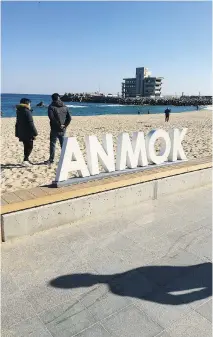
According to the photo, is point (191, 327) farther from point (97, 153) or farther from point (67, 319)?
point (97, 153)

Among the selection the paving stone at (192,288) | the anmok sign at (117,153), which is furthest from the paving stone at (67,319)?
the anmok sign at (117,153)

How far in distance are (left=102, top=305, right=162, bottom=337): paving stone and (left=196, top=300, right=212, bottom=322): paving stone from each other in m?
0.49

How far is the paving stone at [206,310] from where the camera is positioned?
3.10 meters

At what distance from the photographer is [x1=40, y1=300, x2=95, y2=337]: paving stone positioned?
9.50 ft

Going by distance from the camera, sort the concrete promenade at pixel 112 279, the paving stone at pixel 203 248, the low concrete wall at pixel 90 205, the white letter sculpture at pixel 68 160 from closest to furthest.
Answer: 1. the concrete promenade at pixel 112 279
2. the paving stone at pixel 203 248
3. the low concrete wall at pixel 90 205
4. the white letter sculpture at pixel 68 160

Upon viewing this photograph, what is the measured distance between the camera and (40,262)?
3.99 m

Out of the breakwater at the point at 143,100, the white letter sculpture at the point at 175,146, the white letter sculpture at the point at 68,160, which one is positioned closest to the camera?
the white letter sculpture at the point at 68,160

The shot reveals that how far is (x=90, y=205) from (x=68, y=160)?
0.94m

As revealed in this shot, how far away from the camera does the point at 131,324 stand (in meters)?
2.99

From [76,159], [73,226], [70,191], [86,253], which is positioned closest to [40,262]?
[86,253]

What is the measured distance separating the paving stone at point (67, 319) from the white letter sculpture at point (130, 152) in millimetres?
3572

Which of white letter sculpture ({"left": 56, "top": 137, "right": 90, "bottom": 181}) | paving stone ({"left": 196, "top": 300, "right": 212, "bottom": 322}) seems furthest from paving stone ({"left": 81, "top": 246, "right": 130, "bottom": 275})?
white letter sculpture ({"left": 56, "top": 137, "right": 90, "bottom": 181})

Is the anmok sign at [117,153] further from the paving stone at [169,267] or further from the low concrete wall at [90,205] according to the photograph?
the paving stone at [169,267]

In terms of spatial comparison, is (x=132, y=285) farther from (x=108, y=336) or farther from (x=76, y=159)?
(x=76, y=159)
